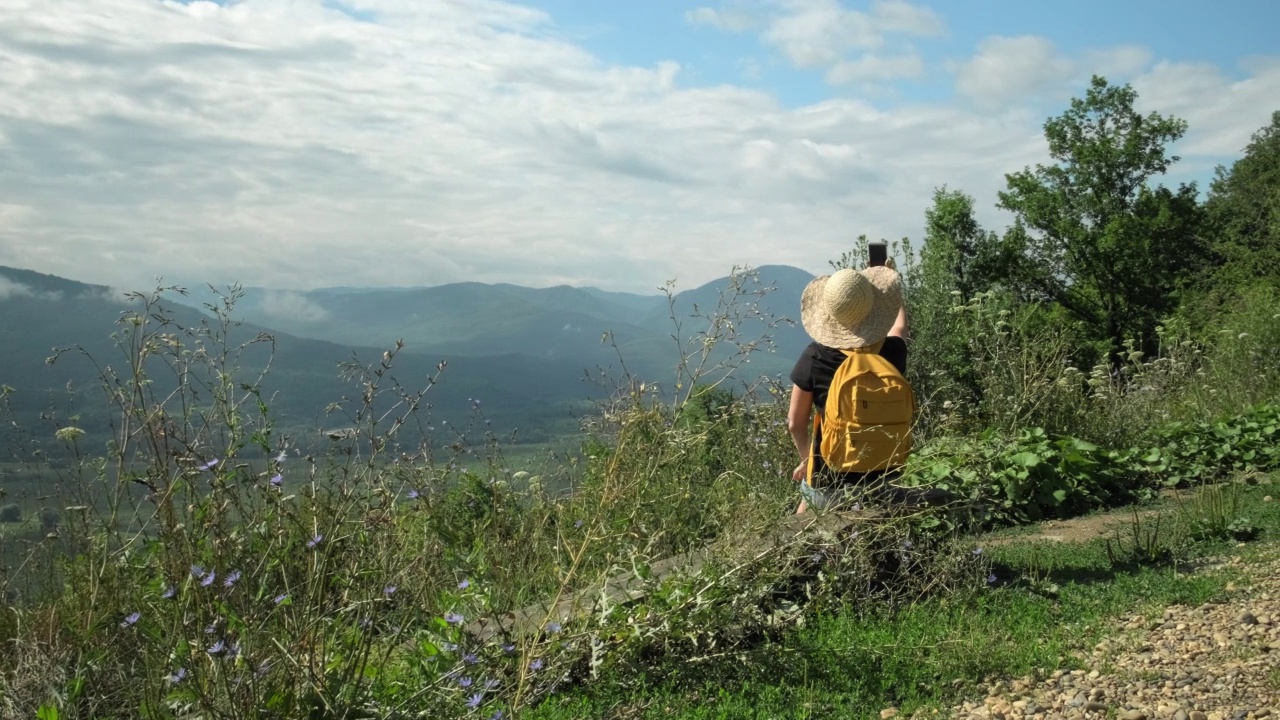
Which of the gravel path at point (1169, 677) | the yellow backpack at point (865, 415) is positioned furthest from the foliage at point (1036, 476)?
the gravel path at point (1169, 677)

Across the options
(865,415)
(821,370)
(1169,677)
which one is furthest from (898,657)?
(821,370)

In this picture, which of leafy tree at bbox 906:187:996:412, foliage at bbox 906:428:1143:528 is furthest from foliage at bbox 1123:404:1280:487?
leafy tree at bbox 906:187:996:412

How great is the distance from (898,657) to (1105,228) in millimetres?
35530

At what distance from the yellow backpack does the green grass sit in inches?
29.1

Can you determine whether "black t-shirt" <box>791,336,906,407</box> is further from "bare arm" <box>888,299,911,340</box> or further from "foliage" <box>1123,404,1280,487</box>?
"foliage" <box>1123,404,1280,487</box>

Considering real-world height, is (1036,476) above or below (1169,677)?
above

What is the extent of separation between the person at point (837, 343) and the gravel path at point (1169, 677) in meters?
1.31

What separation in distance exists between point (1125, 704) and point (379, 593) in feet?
9.07

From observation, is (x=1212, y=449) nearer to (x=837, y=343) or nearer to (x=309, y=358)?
(x=837, y=343)

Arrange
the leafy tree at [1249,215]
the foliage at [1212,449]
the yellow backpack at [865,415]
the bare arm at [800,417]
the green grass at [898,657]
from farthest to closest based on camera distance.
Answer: the leafy tree at [1249,215]
the foliage at [1212,449]
the bare arm at [800,417]
the yellow backpack at [865,415]
the green grass at [898,657]

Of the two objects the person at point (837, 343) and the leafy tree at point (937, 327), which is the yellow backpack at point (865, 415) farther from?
the leafy tree at point (937, 327)

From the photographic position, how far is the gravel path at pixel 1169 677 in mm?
3557

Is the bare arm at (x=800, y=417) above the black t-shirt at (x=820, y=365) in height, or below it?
below

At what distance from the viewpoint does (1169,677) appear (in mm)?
3846
